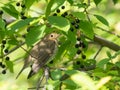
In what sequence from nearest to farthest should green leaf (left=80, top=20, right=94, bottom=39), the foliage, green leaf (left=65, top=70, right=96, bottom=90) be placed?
green leaf (left=65, top=70, right=96, bottom=90), the foliage, green leaf (left=80, top=20, right=94, bottom=39)

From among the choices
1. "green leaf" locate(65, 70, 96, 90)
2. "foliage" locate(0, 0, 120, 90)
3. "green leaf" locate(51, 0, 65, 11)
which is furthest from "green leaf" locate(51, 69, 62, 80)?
"green leaf" locate(51, 0, 65, 11)

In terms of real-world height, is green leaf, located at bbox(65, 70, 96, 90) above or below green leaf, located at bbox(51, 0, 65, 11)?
below

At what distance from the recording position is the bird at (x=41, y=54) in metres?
5.01

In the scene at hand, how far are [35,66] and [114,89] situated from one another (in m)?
1.51

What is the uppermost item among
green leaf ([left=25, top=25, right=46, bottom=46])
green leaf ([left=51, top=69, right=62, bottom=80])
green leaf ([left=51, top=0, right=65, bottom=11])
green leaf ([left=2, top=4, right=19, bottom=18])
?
green leaf ([left=2, top=4, right=19, bottom=18])

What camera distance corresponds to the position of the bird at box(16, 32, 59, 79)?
5012 millimetres

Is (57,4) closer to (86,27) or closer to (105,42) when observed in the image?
(86,27)

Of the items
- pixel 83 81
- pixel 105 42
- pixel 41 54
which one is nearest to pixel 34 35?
pixel 83 81

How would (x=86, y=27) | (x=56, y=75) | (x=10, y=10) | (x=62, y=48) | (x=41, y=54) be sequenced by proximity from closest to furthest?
(x=56, y=75) < (x=86, y=27) < (x=10, y=10) < (x=62, y=48) < (x=41, y=54)

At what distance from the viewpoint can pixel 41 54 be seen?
18.0 ft

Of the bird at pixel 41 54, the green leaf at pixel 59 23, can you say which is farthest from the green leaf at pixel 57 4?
the bird at pixel 41 54

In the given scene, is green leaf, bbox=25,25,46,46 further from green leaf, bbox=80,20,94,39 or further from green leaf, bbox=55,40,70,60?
green leaf, bbox=55,40,70,60

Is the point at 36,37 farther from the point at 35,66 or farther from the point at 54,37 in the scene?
the point at 54,37

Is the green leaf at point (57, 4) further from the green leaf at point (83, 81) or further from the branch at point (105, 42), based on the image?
the branch at point (105, 42)
